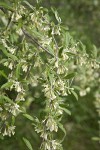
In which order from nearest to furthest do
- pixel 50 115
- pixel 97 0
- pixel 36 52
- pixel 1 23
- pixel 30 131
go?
pixel 50 115 → pixel 36 52 → pixel 1 23 → pixel 30 131 → pixel 97 0

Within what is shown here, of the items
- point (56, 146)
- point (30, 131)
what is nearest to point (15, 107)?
point (56, 146)

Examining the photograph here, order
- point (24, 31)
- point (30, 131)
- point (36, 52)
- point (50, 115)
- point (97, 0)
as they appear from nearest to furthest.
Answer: point (50, 115)
point (36, 52)
point (24, 31)
point (30, 131)
point (97, 0)

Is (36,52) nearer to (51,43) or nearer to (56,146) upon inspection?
(51,43)

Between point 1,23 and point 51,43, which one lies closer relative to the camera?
point 51,43

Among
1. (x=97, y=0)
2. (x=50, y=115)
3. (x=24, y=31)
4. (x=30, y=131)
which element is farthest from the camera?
(x=97, y=0)

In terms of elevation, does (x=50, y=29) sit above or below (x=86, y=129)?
below

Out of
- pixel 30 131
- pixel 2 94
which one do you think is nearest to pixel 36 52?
pixel 2 94

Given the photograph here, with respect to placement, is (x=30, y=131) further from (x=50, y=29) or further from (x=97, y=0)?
(x=50, y=29)

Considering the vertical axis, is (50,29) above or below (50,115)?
above

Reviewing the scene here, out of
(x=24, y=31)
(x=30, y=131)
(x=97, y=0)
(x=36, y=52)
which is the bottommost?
(x=36, y=52)
